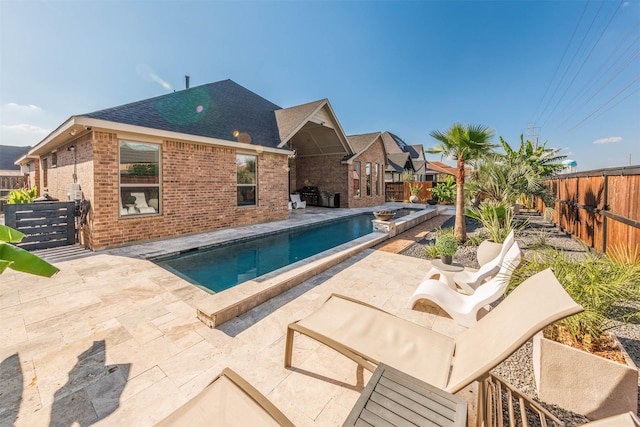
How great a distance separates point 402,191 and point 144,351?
80.5 feet

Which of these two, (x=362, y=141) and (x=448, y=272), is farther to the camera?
(x=362, y=141)

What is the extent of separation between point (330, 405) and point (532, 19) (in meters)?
18.3

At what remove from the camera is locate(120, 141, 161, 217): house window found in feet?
26.0

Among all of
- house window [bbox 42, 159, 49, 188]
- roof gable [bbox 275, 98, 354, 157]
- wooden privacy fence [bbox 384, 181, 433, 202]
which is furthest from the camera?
wooden privacy fence [bbox 384, 181, 433, 202]

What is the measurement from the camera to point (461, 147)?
8.46 m

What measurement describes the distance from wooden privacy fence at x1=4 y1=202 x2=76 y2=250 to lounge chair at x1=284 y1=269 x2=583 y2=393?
875 centimetres

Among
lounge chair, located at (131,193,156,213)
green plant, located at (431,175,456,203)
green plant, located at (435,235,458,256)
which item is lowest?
green plant, located at (435,235,458,256)

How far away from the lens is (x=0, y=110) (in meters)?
12.6

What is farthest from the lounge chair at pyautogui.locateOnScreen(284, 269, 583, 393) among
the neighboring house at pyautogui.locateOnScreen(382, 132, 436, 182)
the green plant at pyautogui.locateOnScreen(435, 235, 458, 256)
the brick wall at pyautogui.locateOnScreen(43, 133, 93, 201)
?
the neighboring house at pyautogui.locateOnScreen(382, 132, 436, 182)

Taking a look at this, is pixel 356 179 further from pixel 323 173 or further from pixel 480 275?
pixel 480 275

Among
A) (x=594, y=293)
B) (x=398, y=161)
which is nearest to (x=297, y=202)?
(x=594, y=293)

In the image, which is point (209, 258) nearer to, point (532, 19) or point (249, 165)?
point (249, 165)

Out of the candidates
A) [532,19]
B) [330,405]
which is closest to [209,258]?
[330,405]

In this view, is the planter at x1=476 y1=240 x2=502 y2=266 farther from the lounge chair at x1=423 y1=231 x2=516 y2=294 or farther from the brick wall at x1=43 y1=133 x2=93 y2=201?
the brick wall at x1=43 y1=133 x2=93 y2=201
